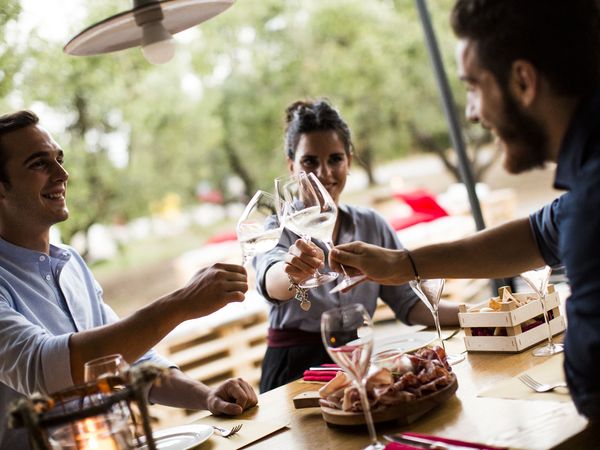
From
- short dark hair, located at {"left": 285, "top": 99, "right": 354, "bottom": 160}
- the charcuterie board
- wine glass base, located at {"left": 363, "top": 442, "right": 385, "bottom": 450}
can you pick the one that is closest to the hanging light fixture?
short dark hair, located at {"left": 285, "top": 99, "right": 354, "bottom": 160}

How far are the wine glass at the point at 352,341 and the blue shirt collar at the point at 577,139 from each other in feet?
1.51

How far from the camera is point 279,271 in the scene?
2391 millimetres

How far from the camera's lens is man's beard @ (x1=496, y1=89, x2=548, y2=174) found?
4.68ft

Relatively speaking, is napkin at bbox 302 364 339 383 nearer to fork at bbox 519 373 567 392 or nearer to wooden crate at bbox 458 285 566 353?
wooden crate at bbox 458 285 566 353

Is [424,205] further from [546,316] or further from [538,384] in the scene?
[538,384]

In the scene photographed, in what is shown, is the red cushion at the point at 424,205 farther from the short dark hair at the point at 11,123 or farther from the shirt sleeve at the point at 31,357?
the shirt sleeve at the point at 31,357

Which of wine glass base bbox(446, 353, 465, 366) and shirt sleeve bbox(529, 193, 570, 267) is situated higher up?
shirt sleeve bbox(529, 193, 570, 267)

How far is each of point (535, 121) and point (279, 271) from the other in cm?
116

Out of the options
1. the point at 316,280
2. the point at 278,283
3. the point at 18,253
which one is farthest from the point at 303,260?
the point at 18,253

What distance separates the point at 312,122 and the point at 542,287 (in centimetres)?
115

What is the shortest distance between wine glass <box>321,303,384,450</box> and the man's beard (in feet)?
1.46

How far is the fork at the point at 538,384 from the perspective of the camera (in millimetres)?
1516

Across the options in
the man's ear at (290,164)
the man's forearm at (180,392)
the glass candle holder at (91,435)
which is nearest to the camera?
the glass candle holder at (91,435)

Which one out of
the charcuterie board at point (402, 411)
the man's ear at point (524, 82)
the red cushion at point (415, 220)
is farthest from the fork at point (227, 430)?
the red cushion at point (415, 220)
